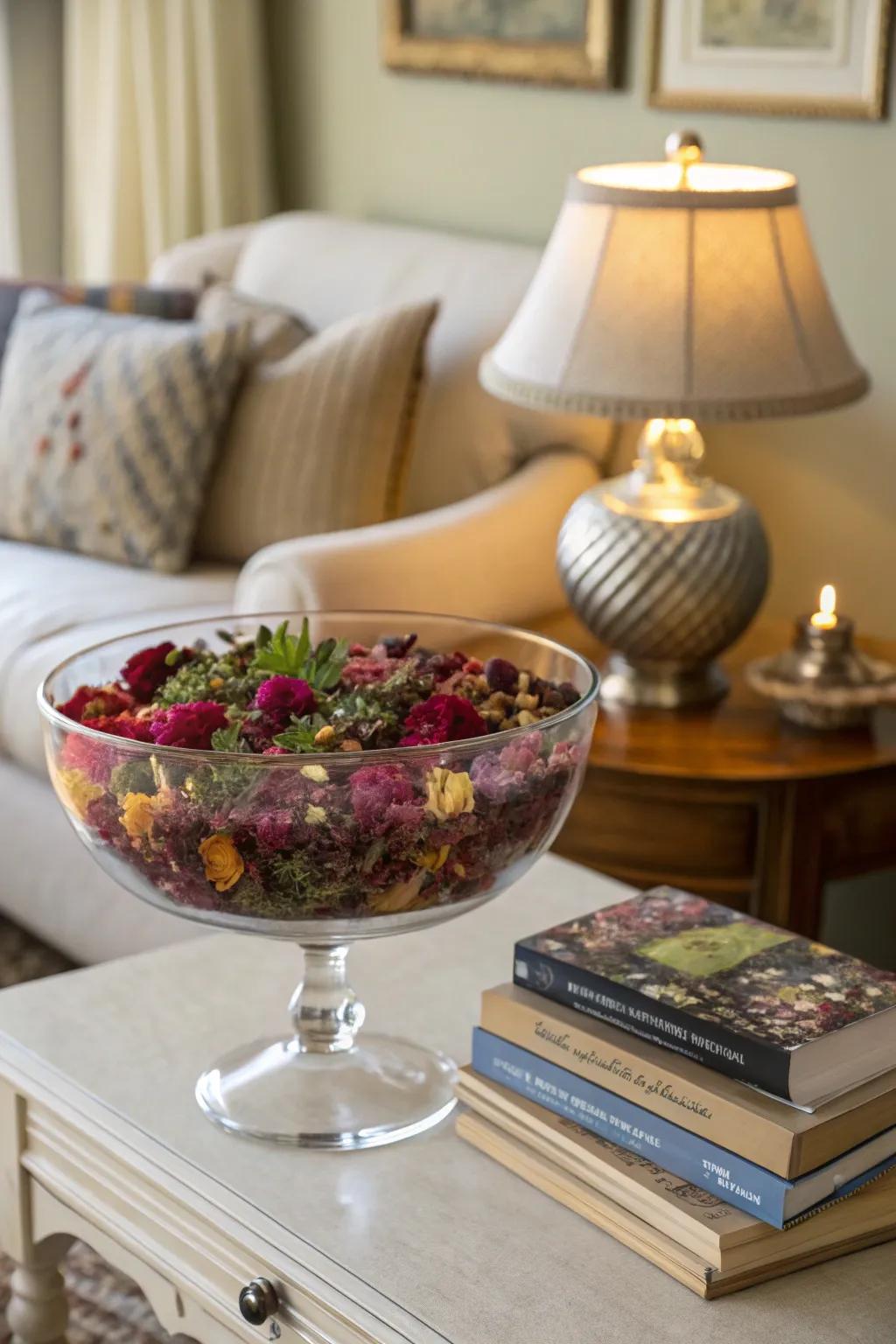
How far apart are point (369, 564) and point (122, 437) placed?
545 millimetres

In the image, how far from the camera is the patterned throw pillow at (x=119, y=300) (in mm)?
2627

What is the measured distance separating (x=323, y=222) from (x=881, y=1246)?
7.07 feet

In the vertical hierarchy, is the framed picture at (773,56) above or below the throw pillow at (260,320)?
above

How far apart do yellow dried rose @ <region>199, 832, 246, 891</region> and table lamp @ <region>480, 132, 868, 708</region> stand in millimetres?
918

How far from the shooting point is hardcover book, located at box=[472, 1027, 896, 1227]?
0.88 metres

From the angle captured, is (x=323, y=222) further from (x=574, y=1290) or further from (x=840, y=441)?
(x=574, y=1290)

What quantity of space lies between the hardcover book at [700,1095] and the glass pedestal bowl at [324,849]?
3.4 inches

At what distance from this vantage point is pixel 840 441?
225cm

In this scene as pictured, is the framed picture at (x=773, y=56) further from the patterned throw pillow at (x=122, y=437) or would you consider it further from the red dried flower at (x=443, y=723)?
the red dried flower at (x=443, y=723)

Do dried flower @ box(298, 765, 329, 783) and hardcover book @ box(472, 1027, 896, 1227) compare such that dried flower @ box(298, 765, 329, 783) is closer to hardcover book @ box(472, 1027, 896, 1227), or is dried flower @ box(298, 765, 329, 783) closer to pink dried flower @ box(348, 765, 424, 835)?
pink dried flower @ box(348, 765, 424, 835)

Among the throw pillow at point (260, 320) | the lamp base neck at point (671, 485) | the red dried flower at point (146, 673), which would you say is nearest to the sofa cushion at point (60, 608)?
the throw pillow at point (260, 320)

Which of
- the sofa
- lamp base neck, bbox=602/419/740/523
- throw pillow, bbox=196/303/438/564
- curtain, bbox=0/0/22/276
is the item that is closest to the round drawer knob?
the sofa

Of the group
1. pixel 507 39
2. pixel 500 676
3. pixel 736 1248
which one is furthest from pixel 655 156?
pixel 736 1248

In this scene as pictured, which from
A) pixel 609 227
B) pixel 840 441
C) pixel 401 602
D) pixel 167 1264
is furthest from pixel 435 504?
pixel 167 1264
